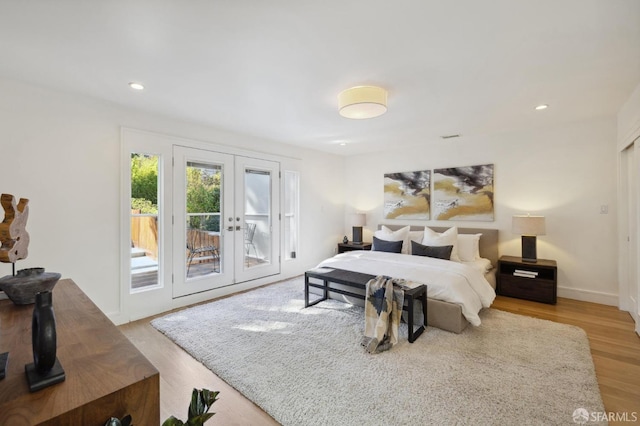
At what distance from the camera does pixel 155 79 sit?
8.34ft

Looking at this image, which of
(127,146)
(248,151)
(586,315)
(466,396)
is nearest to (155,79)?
(127,146)

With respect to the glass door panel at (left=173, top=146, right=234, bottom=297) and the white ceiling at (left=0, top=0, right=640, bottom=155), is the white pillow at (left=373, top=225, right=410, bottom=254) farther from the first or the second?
the glass door panel at (left=173, top=146, right=234, bottom=297)

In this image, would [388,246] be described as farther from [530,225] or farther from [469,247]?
[530,225]

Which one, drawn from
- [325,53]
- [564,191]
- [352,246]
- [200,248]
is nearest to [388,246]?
[352,246]

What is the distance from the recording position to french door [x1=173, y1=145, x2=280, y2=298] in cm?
370

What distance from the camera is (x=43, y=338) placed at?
841mm

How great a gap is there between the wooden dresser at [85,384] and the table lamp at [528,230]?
4.39 meters

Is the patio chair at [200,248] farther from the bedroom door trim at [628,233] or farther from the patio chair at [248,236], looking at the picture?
the bedroom door trim at [628,233]

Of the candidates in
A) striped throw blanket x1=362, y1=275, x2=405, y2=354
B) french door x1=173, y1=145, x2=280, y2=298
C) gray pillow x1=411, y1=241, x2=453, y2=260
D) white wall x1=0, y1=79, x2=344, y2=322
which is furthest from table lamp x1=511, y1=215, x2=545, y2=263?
white wall x1=0, y1=79, x2=344, y2=322

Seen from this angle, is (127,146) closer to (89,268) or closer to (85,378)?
(89,268)

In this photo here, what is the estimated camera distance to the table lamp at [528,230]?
3.79 metres

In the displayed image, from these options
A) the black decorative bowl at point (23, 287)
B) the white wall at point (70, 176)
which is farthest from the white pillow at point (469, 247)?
the black decorative bowl at point (23, 287)

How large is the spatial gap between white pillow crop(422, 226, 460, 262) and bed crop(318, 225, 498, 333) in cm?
27

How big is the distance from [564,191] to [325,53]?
12.7 ft
